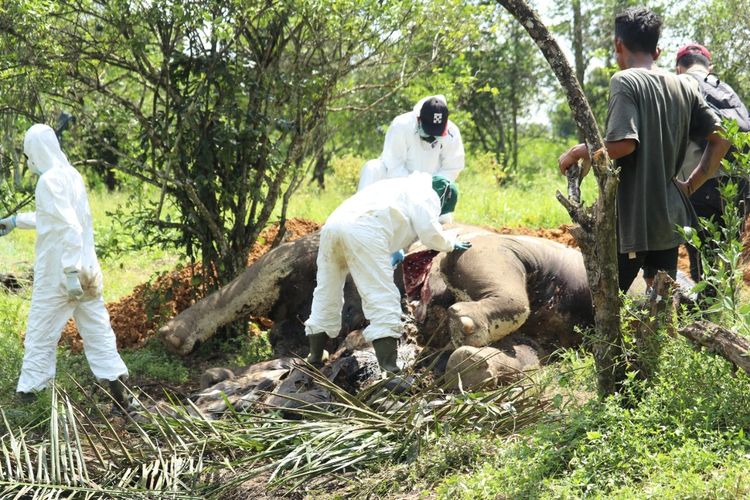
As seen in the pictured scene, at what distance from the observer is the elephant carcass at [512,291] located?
22.5ft

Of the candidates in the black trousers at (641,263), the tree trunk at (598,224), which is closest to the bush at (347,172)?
the black trousers at (641,263)

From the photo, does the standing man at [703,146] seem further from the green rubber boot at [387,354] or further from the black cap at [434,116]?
the green rubber boot at [387,354]

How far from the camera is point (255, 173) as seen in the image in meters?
8.80

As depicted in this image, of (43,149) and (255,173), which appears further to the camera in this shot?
(255,173)

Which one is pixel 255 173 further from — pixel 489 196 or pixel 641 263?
pixel 489 196

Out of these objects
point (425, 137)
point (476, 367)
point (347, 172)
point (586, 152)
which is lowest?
point (347, 172)

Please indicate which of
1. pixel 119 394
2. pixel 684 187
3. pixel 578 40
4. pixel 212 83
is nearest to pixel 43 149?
pixel 119 394

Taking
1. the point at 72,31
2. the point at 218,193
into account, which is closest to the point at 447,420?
the point at 218,193

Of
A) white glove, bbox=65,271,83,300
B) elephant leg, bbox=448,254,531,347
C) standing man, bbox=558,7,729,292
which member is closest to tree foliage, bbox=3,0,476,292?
white glove, bbox=65,271,83,300

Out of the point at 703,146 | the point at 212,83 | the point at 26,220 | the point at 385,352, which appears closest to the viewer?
the point at 385,352

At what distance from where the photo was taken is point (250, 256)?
31.5 feet

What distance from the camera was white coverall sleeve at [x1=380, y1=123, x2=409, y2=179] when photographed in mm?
8320

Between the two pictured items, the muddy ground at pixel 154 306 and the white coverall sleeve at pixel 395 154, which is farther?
Result: the muddy ground at pixel 154 306

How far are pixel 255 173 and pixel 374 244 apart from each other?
8.76 feet
